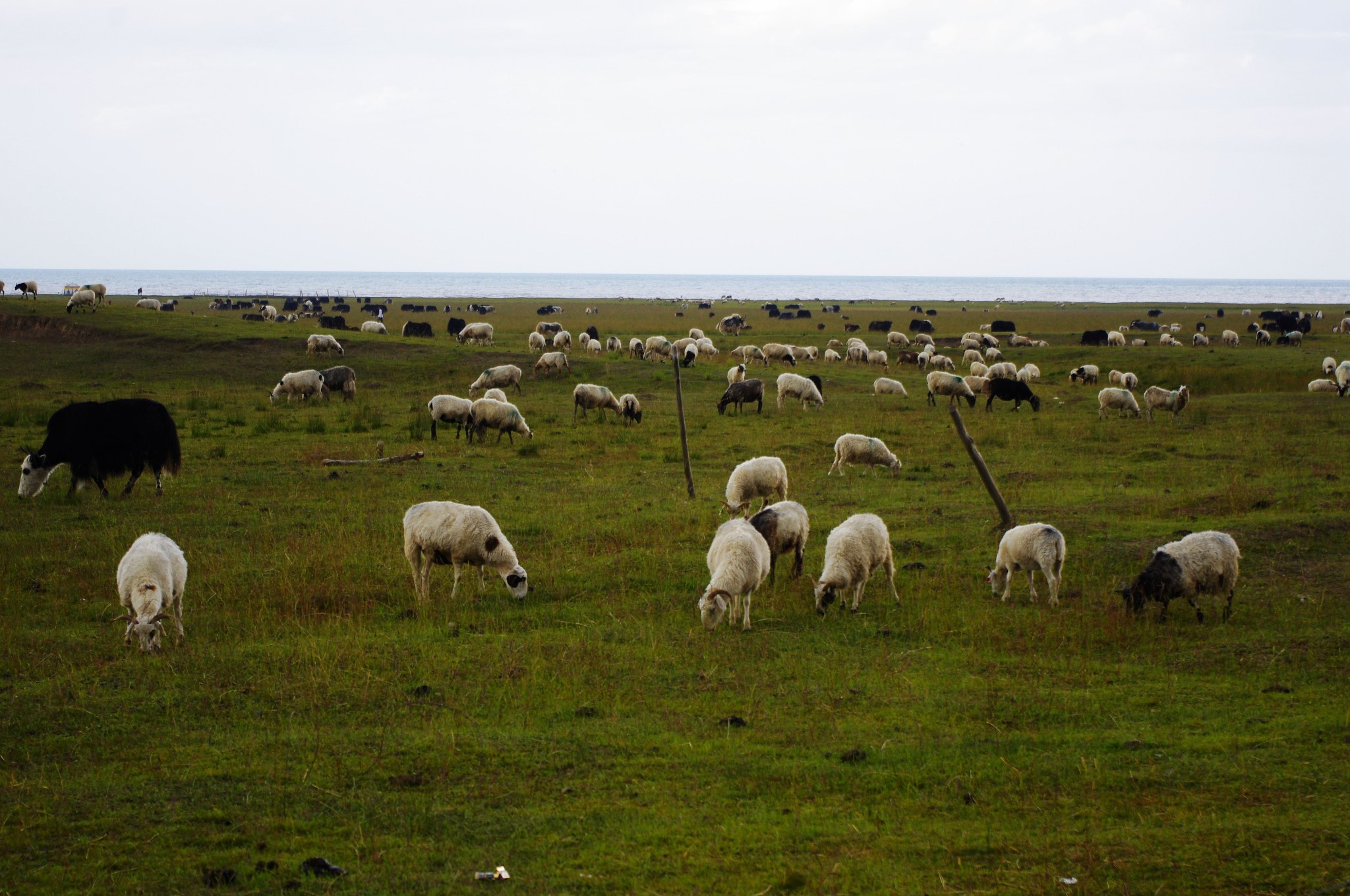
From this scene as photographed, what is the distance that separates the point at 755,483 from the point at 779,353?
27.6 meters

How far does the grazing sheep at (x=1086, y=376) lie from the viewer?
36094mm

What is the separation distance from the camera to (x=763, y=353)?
42.2m

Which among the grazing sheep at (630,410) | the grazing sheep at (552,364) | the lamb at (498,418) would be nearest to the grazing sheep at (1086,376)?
the grazing sheep at (552,364)

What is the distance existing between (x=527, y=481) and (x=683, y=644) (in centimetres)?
918

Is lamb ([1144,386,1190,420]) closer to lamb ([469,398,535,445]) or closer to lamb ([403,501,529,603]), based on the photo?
lamb ([469,398,535,445])

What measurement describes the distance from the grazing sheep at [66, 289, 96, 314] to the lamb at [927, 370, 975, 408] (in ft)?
115

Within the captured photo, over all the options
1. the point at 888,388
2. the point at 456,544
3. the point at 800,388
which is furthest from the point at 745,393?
the point at 456,544

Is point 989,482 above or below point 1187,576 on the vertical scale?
above

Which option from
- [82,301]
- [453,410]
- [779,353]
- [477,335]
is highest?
[82,301]

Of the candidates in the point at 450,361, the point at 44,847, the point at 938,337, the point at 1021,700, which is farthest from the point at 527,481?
the point at 938,337

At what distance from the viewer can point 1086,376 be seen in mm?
36188

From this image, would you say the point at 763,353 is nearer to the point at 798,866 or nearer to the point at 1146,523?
the point at 1146,523

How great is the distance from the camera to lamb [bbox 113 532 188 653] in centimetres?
903

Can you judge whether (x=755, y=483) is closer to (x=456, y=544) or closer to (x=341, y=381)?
(x=456, y=544)
